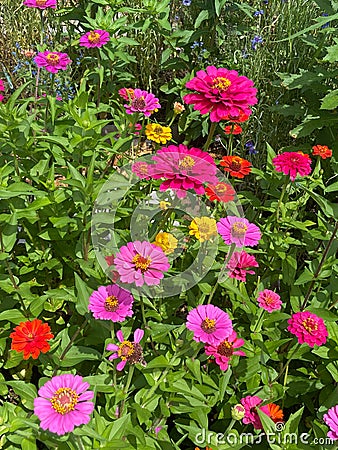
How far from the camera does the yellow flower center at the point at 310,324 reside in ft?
4.07

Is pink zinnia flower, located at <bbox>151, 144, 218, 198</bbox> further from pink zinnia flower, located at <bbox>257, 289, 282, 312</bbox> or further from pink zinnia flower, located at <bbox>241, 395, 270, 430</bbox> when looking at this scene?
pink zinnia flower, located at <bbox>241, 395, 270, 430</bbox>

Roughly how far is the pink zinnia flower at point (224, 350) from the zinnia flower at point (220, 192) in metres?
0.37

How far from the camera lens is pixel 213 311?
45.7 inches

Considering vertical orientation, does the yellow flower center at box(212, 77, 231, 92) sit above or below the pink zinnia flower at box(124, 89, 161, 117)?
above

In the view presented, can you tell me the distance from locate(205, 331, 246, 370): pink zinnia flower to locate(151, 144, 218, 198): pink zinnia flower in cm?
36

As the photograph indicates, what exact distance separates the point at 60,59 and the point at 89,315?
95 centimetres

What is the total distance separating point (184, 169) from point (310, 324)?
0.48 m

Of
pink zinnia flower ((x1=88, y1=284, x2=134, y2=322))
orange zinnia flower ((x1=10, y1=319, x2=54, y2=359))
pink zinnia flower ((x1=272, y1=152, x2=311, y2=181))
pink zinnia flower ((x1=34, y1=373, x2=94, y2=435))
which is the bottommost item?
orange zinnia flower ((x1=10, y1=319, x2=54, y2=359))

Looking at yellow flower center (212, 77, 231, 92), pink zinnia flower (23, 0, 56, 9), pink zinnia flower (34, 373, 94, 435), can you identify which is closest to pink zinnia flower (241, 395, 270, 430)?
pink zinnia flower (34, 373, 94, 435)

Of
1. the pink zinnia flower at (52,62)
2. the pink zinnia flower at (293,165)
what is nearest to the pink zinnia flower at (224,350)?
the pink zinnia flower at (293,165)

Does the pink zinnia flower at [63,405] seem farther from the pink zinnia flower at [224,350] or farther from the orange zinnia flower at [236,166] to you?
the orange zinnia flower at [236,166]

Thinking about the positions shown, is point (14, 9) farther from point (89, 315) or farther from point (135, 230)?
point (89, 315)

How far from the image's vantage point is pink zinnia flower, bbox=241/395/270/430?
1266mm

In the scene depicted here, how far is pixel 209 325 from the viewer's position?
1.11 meters
